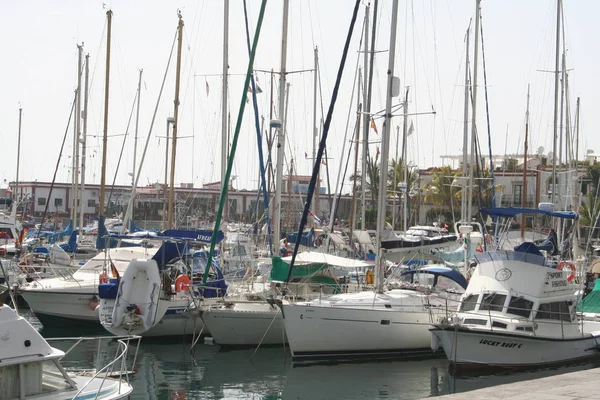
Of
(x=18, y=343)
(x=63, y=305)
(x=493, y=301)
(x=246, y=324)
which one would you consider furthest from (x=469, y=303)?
(x=18, y=343)

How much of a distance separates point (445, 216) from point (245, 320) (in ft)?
Result: 167

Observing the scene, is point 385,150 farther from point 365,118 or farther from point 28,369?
point 28,369

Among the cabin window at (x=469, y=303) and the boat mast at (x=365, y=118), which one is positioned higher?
the boat mast at (x=365, y=118)

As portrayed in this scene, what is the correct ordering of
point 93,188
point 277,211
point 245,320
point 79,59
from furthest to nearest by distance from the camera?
point 93,188, point 79,59, point 277,211, point 245,320

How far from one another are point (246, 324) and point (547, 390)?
13159 mm

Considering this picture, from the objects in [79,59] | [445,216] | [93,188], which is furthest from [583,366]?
[93,188]

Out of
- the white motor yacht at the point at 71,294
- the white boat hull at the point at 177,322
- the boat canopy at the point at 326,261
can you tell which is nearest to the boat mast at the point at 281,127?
the boat canopy at the point at 326,261

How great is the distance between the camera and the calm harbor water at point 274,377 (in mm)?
21609

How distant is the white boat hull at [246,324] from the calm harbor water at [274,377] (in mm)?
357

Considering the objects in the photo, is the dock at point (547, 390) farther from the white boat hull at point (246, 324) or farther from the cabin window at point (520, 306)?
the white boat hull at point (246, 324)

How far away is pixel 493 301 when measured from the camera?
24016 mm

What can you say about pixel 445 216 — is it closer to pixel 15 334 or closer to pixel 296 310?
pixel 296 310

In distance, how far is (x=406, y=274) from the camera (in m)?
29.9

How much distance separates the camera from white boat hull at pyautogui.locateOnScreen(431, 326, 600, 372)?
22764 mm
